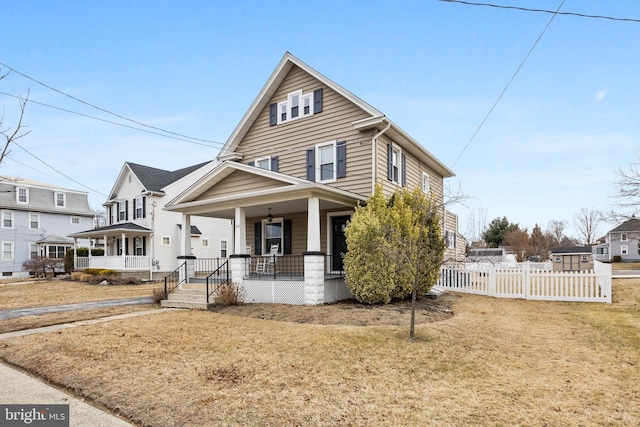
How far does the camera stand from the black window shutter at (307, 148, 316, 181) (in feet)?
46.5

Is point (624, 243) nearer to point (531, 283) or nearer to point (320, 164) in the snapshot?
point (531, 283)

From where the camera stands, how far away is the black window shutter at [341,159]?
44.0 feet

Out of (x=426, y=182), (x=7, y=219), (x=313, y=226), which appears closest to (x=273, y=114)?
(x=313, y=226)

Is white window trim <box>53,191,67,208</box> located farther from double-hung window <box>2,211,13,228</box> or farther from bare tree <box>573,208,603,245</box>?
bare tree <box>573,208,603,245</box>

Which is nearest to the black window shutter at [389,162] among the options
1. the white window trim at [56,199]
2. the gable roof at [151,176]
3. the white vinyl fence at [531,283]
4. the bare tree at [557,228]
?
the white vinyl fence at [531,283]

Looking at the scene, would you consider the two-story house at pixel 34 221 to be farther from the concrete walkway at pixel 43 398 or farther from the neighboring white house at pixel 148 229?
the concrete walkway at pixel 43 398

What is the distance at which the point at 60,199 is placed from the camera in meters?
33.7

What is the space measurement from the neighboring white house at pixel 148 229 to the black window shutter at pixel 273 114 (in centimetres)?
1102

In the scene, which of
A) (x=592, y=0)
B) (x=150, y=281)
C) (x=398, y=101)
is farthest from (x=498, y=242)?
(x=592, y=0)

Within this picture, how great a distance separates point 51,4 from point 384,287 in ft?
45.3

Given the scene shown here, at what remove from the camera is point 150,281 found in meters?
23.9

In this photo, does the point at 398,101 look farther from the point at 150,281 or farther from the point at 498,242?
the point at 498,242

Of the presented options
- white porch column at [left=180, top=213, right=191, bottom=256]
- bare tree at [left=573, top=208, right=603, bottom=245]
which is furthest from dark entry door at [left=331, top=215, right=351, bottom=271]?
bare tree at [left=573, top=208, right=603, bottom=245]

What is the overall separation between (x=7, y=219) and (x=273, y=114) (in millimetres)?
27795
